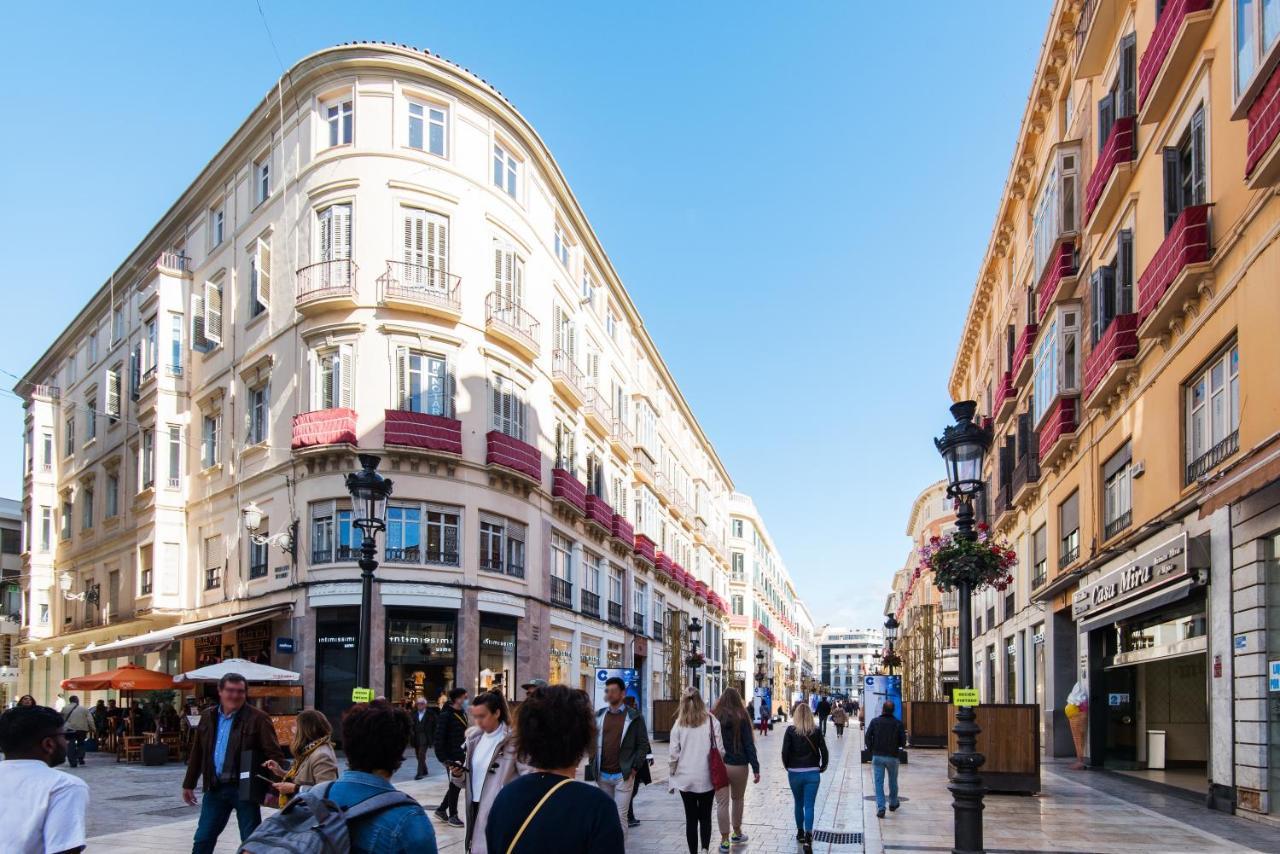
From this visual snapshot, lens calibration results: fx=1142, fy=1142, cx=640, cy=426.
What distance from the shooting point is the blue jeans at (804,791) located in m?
11.1

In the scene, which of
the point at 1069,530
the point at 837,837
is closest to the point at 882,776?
the point at 837,837

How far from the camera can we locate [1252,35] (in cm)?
1284

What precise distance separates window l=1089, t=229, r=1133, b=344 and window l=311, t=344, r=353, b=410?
1735cm

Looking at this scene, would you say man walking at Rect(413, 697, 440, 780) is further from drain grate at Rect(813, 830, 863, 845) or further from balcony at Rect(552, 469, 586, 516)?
balcony at Rect(552, 469, 586, 516)

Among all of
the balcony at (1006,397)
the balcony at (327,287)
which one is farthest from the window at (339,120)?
the balcony at (1006,397)

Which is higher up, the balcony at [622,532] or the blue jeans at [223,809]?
the balcony at [622,532]

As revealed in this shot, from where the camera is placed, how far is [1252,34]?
42.2ft

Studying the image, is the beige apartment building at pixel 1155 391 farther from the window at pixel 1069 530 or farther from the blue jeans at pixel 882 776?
the blue jeans at pixel 882 776

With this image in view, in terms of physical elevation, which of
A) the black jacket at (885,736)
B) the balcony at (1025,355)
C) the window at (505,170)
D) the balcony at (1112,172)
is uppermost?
the window at (505,170)

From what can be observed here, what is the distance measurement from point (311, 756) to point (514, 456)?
78.4 feet

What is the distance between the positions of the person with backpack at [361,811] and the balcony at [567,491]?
30.7m

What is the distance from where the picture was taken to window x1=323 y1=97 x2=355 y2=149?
1171 inches

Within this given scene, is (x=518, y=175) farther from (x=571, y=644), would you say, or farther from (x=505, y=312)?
(x=571, y=644)

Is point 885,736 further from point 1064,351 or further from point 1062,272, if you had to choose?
point 1062,272
